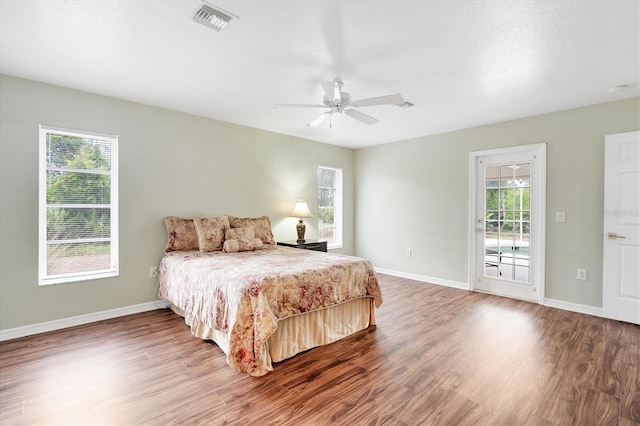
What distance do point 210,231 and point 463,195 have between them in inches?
146

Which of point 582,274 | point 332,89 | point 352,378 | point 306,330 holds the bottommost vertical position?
point 352,378

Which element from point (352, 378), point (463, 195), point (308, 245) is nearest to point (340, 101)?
point (352, 378)

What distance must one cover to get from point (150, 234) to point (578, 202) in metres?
5.21

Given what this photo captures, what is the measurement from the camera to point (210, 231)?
3.75 metres

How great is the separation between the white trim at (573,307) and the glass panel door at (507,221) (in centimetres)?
34

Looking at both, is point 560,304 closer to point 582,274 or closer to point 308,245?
point 582,274

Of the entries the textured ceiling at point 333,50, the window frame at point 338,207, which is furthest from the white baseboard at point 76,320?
the window frame at point 338,207

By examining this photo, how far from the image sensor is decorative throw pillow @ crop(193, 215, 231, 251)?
3.67 meters

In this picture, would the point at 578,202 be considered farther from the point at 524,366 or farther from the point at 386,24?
the point at 386,24

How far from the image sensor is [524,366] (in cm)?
237

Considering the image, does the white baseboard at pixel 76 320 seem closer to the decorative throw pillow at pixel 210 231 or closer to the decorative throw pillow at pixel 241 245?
the decorative throw pillow at pixel 210 231

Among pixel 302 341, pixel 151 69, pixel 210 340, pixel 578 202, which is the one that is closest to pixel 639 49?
pixel 578 202

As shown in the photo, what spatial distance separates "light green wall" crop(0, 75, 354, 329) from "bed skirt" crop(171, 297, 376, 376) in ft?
4.09

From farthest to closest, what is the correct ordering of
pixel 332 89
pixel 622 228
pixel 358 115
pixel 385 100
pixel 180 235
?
pixel 180 235, pixel 622 228, pixel 358 115, pixel 332 89, pixel 385 100
